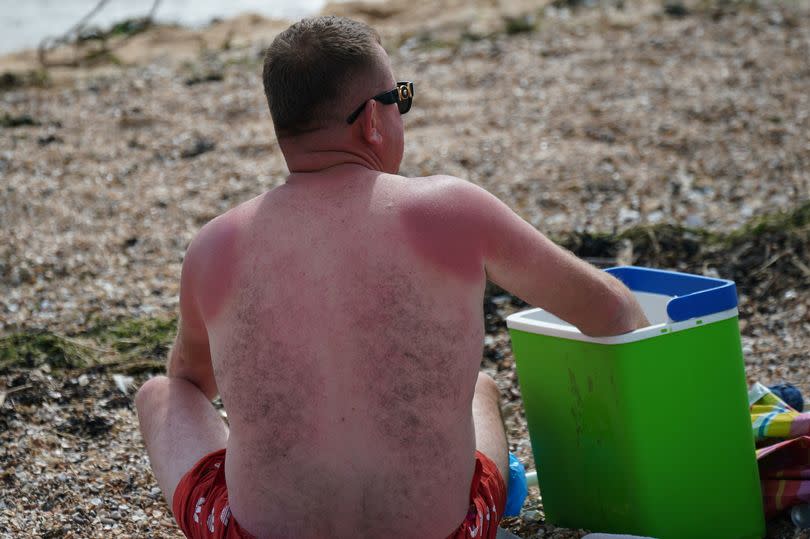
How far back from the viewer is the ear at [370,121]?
2.12 m

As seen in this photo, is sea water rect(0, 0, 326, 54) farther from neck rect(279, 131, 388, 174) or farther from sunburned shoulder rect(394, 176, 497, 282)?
sunburned shoulder rect(394, 176, 497, 282)

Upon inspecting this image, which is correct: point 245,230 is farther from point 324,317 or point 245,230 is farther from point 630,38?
point 630,38

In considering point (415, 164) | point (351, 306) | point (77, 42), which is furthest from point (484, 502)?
point (77, 42)

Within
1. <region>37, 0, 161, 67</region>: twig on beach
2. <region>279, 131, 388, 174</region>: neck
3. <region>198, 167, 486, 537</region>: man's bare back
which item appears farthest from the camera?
<region>37, 0, 161, 67</region>: twig on beach

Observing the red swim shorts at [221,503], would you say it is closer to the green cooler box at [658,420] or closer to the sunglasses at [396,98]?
the green cooler box at [658,420]

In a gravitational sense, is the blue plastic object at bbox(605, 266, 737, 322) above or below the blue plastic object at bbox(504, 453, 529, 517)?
above

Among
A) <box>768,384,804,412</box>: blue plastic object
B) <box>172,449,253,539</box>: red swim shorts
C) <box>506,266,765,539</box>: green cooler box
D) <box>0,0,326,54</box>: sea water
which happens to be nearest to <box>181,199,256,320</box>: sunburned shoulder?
<box>172,449,253,539</box>: red swim shorts

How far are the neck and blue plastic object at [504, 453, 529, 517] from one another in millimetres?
854

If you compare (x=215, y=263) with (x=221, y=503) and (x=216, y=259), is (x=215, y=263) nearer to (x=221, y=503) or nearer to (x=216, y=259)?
(x=216, y=259)

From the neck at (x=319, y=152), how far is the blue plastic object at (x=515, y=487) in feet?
2.80

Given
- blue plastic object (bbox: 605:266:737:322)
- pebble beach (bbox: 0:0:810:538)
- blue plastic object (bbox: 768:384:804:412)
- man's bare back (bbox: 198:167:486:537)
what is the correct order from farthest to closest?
1. pebble beach (bbox: 0:0:810:538)
2. blue plastic object (bbox: 768:384:804:412)
3. blue plastic object (bbox: 605:266:737:322)
4. man's bare back (bbox: 198:167:486:537)

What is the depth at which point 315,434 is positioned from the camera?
2006 millimetres

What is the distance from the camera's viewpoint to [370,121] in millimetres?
2123

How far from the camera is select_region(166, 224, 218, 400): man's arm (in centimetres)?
215
